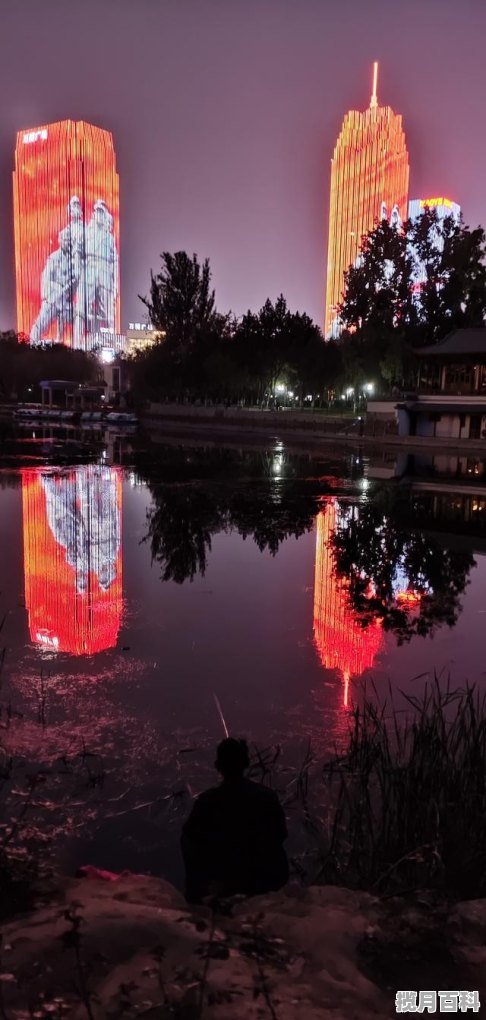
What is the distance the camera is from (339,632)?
10242 millimetres

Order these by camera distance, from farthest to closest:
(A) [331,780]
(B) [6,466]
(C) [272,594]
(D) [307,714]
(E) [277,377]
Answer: (E) [277,377] → (B) [6,466] → (C) [272,594] → (D) [307,714] → (A) [331,780]

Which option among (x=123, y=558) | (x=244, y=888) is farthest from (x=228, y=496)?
(x=244, y=888)

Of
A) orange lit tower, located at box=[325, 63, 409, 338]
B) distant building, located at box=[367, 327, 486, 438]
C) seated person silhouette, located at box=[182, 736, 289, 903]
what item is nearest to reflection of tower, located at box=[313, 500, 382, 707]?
seated person silhouette, located at box=[182, 736, 289, 903]

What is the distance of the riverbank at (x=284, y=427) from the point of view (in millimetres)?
45219

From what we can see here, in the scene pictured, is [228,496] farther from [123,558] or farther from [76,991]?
[76,991]

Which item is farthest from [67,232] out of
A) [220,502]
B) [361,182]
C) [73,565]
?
[73,565]

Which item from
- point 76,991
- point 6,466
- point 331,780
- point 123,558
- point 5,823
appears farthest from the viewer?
point 6,466

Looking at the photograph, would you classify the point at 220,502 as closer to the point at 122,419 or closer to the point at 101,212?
the point at 122,419

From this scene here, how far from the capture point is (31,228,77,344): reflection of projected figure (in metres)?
179

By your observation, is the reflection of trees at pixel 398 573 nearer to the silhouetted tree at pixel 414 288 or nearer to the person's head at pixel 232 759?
the person's head at pixel 232 759

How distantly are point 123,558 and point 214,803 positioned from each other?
10.8 meters

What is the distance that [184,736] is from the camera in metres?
6.72

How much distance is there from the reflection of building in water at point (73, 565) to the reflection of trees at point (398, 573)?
428 centimetres

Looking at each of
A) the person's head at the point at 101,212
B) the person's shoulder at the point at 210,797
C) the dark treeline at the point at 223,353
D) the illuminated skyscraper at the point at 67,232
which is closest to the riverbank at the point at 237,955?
the person's shoulder at the point at 210,797
